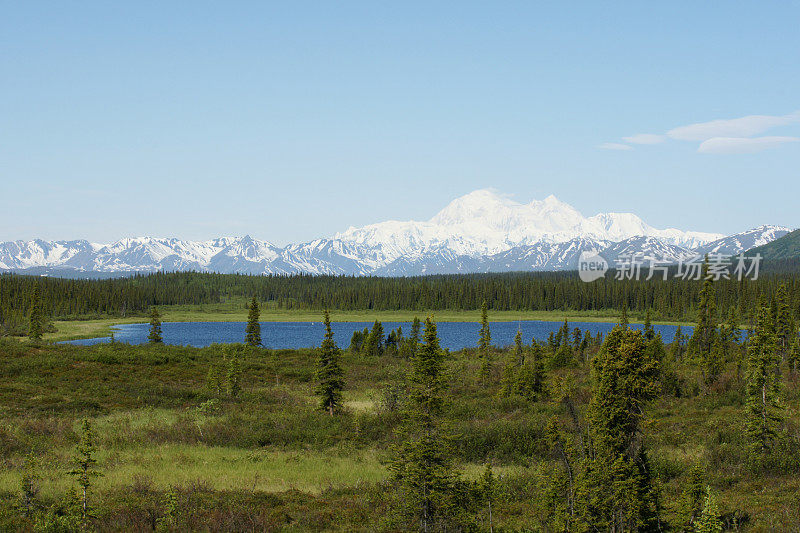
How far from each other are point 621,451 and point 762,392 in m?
14.7

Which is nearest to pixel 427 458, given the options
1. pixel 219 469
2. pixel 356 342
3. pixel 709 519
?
pixel 709 519

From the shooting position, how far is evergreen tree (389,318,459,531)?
52.0ft

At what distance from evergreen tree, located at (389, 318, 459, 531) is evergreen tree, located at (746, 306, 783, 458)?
15.9 meters

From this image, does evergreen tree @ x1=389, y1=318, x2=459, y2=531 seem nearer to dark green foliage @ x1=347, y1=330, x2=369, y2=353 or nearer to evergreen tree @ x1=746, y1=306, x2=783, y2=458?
evergreen tree @ x1=746, y1=306, x2=783, y2=458

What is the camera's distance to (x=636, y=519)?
48.6 ft

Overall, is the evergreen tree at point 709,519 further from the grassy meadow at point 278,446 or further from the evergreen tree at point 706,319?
the evergreen tree at point 706,319

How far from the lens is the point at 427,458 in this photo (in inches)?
632

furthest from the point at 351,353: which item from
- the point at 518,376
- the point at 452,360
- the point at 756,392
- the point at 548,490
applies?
the point at 548,490

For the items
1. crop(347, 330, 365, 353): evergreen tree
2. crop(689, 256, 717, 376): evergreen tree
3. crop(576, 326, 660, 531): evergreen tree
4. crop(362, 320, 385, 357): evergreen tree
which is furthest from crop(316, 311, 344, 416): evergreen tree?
crop(689, 256, 717, 376): evergreen tree

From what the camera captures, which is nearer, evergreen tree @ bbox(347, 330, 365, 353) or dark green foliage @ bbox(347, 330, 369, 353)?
dark green foliage @ bbox(347, 330, 369, 353)

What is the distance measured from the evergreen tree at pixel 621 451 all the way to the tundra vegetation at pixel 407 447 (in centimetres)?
5

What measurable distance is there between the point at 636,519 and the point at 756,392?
15.1 m

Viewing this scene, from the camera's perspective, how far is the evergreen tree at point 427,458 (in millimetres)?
15836

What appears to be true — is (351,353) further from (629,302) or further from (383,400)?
(629,302)
